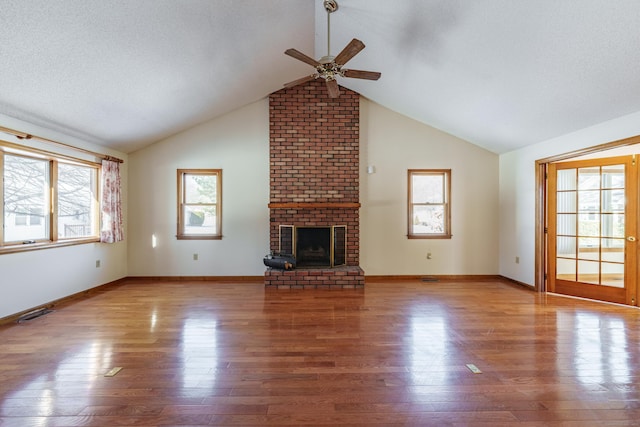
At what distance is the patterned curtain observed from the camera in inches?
180

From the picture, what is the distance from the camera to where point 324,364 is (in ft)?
7.63

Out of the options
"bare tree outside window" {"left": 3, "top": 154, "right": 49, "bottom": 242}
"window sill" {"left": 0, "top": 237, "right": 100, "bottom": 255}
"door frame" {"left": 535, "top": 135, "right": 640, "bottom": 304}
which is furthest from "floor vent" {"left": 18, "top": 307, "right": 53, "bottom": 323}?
"door frame" {"left": 535, "top": 135, "right": 640, "bottom": 304}

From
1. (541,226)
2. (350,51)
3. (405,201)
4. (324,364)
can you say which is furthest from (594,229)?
(324,364)

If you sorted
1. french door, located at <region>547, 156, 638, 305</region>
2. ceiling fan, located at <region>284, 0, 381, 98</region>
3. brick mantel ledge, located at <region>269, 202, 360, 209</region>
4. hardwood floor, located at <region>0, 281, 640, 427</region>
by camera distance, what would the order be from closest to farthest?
hardwood floor, located at <region>0, 281, 640, 427</region>
ceiling fan, located at <region>284, 0, 381, 98</region>
french door, located at <region>547, 156, 638, 305</region>
brick mantel ledge, located at <region>269, 202, 360, 209</region>

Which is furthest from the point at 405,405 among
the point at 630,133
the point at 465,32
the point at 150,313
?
the point at 630,133

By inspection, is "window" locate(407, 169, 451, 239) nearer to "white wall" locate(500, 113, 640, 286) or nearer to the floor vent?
"white wall" locate(500, 113, 640, 286)

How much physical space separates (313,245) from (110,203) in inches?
130

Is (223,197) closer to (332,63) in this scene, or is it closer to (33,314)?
(33,314)

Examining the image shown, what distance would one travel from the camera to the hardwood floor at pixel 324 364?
5.83 feet

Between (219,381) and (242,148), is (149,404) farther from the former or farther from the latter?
(242,148)

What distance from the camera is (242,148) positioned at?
523 cm

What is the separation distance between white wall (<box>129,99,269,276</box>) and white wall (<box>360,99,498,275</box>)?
1.84m

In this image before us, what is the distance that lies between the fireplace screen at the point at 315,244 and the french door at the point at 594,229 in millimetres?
3164

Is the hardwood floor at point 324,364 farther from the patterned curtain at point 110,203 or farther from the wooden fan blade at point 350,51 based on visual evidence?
the wooden fan blade at point 350,51
